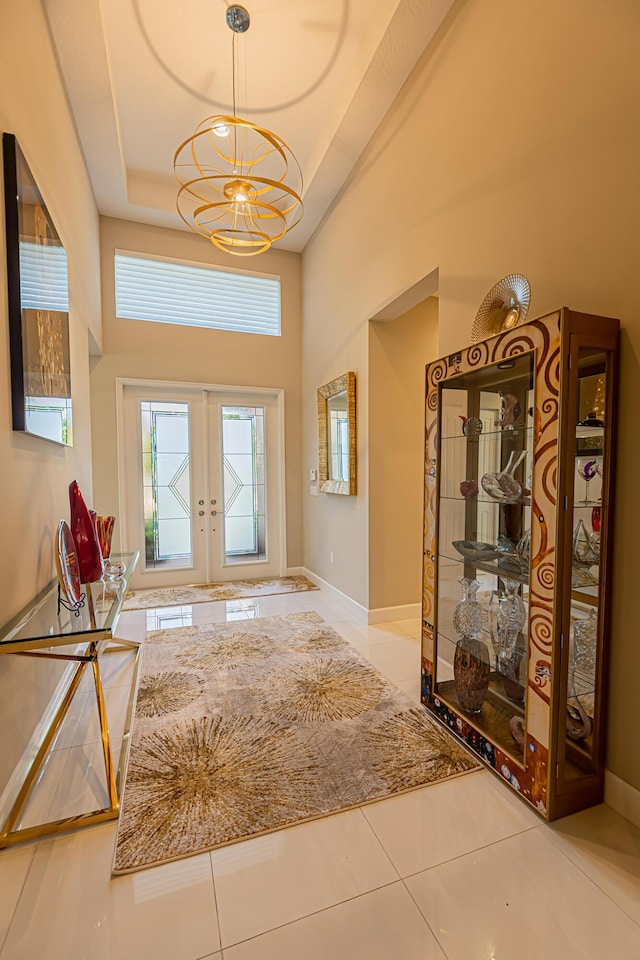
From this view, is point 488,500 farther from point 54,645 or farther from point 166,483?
point 166,483

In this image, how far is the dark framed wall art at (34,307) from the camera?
178 centimetres

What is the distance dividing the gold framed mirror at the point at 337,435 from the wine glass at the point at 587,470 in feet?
7.42

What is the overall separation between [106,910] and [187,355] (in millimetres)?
4625

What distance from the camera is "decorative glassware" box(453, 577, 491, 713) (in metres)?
2.07

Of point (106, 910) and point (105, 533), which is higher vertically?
point (105, 533)

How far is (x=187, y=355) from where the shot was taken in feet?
16.0

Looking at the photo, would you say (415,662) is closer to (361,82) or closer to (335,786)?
(335,786)

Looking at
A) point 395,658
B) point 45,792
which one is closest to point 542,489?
point 395,658

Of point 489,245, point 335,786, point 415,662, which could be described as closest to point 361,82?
point 489,245

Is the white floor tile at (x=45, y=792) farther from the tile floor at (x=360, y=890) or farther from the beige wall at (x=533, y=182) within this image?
the beige wall at (x=533, y=182)

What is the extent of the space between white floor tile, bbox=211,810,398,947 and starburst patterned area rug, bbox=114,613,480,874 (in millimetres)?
67

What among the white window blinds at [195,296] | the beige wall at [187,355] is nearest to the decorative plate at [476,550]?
the beige wall at [187,355]

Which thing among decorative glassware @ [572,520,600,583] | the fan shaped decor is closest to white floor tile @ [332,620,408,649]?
decorative glassware @ [572,520,600,583]

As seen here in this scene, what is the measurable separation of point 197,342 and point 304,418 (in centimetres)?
156
